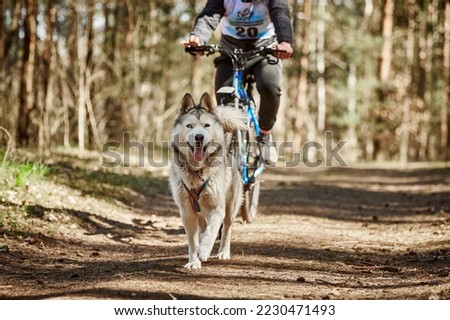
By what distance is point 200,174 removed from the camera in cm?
529

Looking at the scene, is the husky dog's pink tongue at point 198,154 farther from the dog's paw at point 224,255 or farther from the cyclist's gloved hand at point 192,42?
the cyclist's gloved hand at point 192,42

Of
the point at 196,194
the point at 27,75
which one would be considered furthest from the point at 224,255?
the point at 27,75

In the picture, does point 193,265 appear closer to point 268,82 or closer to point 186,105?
point 186,105

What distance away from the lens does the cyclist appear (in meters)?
6.68

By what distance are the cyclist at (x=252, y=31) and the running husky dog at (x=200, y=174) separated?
126cm

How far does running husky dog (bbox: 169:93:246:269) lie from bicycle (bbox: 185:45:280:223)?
0.80 meters

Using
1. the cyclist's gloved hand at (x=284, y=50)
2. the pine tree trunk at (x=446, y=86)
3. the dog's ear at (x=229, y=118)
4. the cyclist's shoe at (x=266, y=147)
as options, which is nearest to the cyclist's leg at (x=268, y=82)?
the cyclist's gloved hand at (x=284, y=50)

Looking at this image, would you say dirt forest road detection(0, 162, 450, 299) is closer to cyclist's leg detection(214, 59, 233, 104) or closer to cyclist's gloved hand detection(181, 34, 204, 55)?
cyclist's leg detection(214, 59, 233, 104)

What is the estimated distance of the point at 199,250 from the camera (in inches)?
201

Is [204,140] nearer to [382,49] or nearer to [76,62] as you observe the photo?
[76,62]

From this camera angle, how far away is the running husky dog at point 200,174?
5.24m

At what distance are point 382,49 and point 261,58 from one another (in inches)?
804

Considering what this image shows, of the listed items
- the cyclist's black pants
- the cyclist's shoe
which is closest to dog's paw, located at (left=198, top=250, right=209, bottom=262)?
the cyclist's black pants
